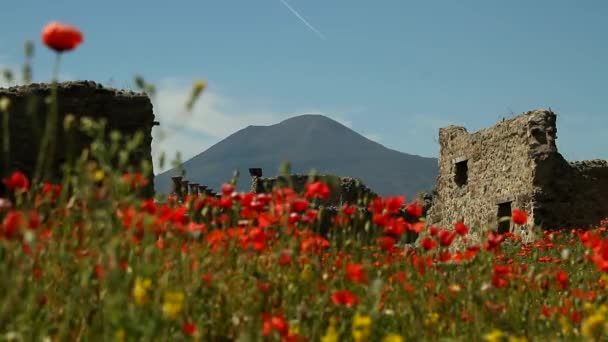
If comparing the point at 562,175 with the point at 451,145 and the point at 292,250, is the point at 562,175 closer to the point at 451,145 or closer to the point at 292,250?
the point at 451,145

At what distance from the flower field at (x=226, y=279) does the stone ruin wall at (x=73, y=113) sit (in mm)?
7234

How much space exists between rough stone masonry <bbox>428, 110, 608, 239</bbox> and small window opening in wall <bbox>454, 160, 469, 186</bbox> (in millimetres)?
674

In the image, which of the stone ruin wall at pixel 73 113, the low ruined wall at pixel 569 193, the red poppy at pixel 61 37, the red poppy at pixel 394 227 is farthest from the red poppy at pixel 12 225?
the low ruined wall at pixel 569 193

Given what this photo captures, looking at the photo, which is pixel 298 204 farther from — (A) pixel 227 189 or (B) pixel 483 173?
(B) pixel 483 173

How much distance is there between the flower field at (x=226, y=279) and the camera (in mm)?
3117

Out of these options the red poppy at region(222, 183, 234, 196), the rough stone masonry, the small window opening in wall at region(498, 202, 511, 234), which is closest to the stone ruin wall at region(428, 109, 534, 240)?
the rough stone masonry

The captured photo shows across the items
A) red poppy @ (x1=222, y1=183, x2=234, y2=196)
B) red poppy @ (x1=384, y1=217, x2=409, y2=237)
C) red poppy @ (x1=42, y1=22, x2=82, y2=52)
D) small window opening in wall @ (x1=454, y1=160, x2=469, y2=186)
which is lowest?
red poppy @ (x1=384, y1=217, x2=409, y2=237)

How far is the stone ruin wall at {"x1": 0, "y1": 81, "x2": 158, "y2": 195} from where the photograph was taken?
11.6 meters

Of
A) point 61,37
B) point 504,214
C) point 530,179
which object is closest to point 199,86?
point 61,37

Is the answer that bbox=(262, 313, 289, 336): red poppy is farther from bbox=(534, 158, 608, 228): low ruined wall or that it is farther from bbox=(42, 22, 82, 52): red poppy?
bbox=(534, 158, 608, 228): low ruined wall

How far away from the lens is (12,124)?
11.7m

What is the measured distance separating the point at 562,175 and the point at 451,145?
4589mm

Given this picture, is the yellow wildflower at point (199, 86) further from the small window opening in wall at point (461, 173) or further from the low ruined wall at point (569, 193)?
the small window opening in wall at point (461, 173)

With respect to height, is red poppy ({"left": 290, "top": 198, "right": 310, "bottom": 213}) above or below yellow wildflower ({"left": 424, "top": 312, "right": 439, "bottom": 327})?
above
